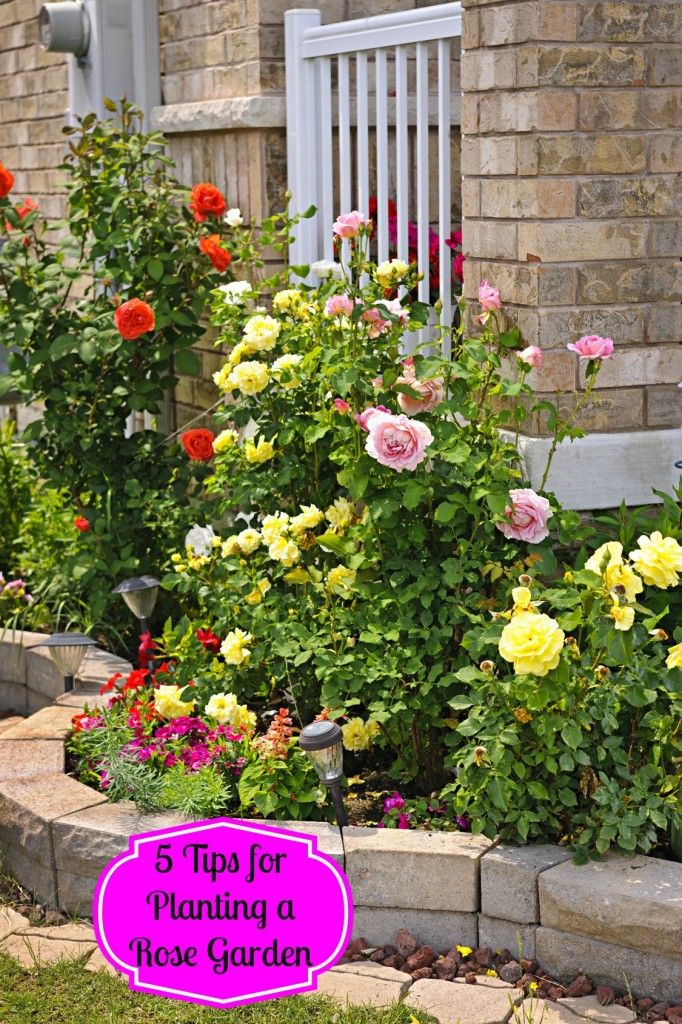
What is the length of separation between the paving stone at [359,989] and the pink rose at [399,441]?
109 centimetres

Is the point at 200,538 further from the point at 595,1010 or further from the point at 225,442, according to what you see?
the point at 595,1010

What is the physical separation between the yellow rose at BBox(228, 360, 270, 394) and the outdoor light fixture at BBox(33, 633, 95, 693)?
0.87m

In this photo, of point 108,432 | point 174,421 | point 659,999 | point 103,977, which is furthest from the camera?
point 174,421

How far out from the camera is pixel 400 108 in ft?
13.6

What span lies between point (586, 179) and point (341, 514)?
101 cm

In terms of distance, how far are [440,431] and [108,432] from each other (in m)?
1.67

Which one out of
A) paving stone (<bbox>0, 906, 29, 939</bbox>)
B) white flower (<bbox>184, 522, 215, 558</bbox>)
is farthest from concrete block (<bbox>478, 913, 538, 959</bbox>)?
white flower (<bbox>184, 522, 215, 558</bbox>)

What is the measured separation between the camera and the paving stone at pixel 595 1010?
2.80m

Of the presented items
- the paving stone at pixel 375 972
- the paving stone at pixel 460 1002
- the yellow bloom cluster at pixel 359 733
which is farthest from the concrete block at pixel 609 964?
the yellow bloom cluster at pixel 359 733

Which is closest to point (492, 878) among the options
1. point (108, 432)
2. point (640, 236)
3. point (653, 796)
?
point (653, 796)

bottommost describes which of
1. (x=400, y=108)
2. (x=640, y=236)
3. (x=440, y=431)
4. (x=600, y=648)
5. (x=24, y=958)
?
(x=24, y=958)

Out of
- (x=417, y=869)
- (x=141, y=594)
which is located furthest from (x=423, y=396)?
(x=141, y=594)

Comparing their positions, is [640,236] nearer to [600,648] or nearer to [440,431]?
[440,431]

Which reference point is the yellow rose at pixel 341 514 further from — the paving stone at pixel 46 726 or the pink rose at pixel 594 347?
the paving stone at pixel 46 726
